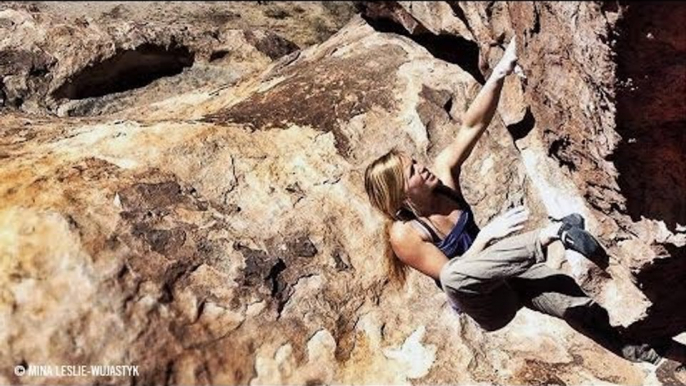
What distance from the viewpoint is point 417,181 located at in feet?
15.3

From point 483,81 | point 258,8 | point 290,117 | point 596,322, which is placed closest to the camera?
point 596,322

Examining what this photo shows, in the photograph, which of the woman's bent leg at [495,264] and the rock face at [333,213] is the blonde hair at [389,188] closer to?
the rock face at [333,213]

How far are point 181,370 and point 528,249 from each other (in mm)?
1849

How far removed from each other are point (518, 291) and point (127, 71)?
4936mm

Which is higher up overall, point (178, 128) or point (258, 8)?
point (178, 128)

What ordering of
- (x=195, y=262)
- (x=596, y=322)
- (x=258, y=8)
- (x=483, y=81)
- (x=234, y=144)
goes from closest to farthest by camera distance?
(x=195, y=262) → (x=596, y=322) → (x=234, y=144) → (x=483, y=81) → (x=258, y=8)

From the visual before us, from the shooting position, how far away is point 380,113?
Result: 5727 millimetres

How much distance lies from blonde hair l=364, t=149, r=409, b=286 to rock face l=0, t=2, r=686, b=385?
0.15m

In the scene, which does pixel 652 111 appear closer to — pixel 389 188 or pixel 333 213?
pixel 389 188

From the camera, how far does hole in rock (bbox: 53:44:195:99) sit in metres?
7.80

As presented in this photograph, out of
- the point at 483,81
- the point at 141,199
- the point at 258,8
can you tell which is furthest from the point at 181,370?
the point at 258,8

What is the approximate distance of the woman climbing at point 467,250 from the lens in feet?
14.6

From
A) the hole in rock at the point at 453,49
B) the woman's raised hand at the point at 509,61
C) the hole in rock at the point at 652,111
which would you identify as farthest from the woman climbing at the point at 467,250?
the hole in rock at the point at 453,49

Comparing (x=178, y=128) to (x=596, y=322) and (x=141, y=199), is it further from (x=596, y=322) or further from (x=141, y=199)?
(x=596, y=322)
